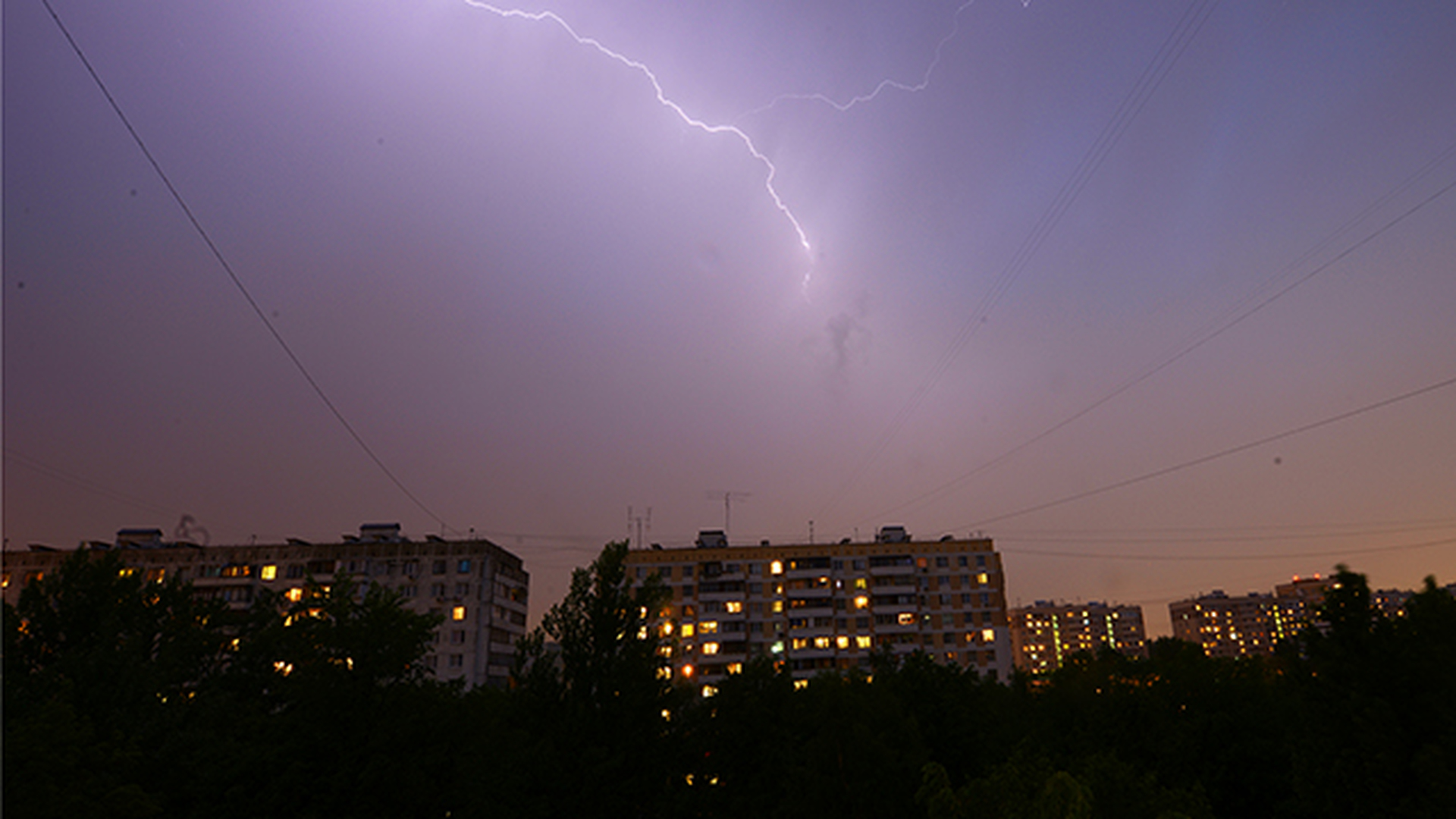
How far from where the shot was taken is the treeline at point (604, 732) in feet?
70.2

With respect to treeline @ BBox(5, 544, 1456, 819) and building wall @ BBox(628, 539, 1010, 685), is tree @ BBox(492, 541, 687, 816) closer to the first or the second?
treeline @ BBox(5, 544, 1456, 819)

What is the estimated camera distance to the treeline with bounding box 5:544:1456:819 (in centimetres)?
2139

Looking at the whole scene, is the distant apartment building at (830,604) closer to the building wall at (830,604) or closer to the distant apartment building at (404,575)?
the building wall at (830,604)

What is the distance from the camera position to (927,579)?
102 m

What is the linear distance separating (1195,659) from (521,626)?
7052 centimetres

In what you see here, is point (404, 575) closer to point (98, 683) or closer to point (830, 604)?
point (98, 683)

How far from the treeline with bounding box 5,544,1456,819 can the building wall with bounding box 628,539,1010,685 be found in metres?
54.4

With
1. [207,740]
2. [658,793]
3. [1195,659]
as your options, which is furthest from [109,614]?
[1195,659]

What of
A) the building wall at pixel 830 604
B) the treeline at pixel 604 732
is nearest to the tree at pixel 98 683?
the treeline at pixel 604 732

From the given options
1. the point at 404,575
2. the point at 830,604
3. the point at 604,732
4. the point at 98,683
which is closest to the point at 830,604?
the point at 830,604

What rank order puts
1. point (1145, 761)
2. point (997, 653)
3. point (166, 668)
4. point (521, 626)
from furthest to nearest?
point (997, 653) → point (521, 626) → point (1145, 761) → point (166, 668)

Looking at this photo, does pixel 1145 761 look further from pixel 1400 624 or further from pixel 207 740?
pixel 207 740

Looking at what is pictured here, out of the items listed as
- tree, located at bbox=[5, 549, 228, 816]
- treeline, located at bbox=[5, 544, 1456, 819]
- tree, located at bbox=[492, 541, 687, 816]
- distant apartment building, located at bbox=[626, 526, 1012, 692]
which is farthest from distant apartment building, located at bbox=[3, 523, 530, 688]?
tree, located at bbox=[492, 541, 687, 816]

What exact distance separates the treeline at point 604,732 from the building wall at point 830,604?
5444 cm
